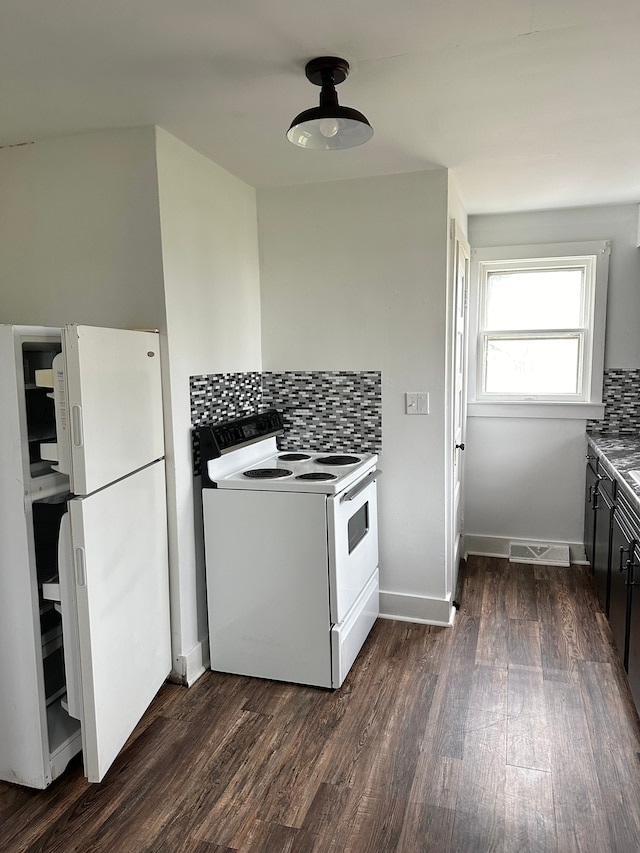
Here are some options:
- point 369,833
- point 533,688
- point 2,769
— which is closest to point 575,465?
point 533,688

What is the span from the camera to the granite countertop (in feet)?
8.08

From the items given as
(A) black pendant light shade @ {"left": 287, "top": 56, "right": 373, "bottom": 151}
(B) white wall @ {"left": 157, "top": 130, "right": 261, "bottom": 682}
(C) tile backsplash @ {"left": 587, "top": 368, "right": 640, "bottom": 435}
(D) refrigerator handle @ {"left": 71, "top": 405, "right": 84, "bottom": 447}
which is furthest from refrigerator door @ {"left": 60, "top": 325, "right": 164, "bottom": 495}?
(C) tile backsplash @ {"left": 587, "top": 368, "right": 640, "bottom": 435}

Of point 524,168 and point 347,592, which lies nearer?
point 347,592

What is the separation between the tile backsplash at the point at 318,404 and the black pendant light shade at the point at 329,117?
52.3 inches

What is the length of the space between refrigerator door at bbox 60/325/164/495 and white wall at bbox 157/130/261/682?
0.16 meters

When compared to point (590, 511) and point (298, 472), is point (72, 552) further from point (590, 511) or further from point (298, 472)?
point (590, 511)

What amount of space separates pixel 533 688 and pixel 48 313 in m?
2.61

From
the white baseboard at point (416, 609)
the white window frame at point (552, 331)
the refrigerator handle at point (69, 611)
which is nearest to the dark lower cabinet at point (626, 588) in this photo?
the white baseboard at point (416, 609)

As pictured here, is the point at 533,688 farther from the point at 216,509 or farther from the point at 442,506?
the point at 216,509

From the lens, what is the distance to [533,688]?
2525 mm

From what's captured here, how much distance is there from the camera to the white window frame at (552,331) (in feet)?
12.3

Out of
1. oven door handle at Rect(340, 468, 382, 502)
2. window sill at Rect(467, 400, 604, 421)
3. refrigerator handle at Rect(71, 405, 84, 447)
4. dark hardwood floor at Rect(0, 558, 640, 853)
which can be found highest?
refrigerator handle at Rect(71, 405, 84, 447)

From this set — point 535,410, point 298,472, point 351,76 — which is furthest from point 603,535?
point 351,76

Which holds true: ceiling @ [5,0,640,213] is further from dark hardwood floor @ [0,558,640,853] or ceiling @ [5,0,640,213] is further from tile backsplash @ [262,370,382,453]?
dark hardwood floor @ [0,558,640,853]
